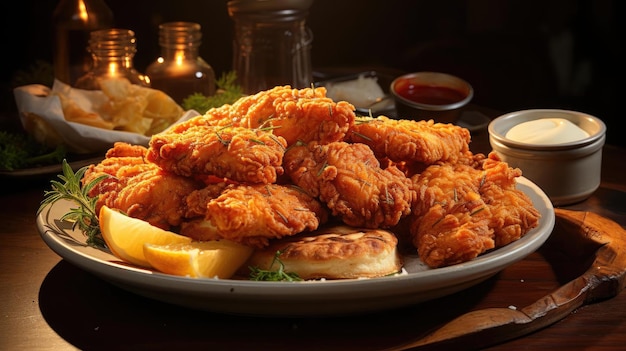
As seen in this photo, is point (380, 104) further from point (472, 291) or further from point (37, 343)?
point (37, 343)

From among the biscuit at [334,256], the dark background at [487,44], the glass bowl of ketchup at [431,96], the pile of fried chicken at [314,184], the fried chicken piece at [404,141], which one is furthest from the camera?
the dark background at [487,44]

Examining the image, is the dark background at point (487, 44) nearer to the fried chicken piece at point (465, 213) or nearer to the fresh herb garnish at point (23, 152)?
the fresh herb garnish at point (23, 152)

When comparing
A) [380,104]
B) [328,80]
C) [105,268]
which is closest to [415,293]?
[105,268]

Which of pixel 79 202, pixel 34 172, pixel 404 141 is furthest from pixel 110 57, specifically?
pixel 404 141

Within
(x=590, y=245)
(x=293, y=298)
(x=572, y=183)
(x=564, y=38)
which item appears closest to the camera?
(x=293, y=298)

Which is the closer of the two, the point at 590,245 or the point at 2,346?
the point at 2,346

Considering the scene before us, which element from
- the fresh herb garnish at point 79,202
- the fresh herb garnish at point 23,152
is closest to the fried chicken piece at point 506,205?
the fresh herb garnish at point 79,202
